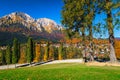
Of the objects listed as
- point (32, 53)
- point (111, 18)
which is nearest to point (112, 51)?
point (111, 18)

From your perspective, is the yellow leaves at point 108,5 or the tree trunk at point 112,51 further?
the tree trunk at point 112,51

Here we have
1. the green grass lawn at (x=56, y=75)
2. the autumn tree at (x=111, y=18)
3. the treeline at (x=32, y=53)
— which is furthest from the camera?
the treeline at (x=32, y=53)

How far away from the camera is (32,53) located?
258 feet

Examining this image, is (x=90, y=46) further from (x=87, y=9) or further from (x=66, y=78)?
(x=66, y=78)

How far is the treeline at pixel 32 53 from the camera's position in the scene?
244ft

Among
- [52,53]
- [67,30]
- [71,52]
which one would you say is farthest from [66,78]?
[71,52]

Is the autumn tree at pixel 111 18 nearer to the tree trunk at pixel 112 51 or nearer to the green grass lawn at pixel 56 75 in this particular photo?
the tree trunk at pixel 112 51

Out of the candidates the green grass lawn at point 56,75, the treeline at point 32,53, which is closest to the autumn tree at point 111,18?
the green grass lawn at point 56,75

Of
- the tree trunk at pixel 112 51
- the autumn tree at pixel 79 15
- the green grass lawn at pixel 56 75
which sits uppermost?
the autumn tree at pixel 79 15

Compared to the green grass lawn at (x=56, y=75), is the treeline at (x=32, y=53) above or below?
above

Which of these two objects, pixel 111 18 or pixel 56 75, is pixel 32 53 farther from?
pixel 56 75

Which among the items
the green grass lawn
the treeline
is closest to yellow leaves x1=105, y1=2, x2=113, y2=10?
the green grass lawn

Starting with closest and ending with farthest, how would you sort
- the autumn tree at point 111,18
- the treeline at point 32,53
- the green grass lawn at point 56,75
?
1. the green grass lawn at point 56,75
2. the autumn tree at point 111,18
3. the treeline at point 32,53

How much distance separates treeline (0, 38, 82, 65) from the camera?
244ft
